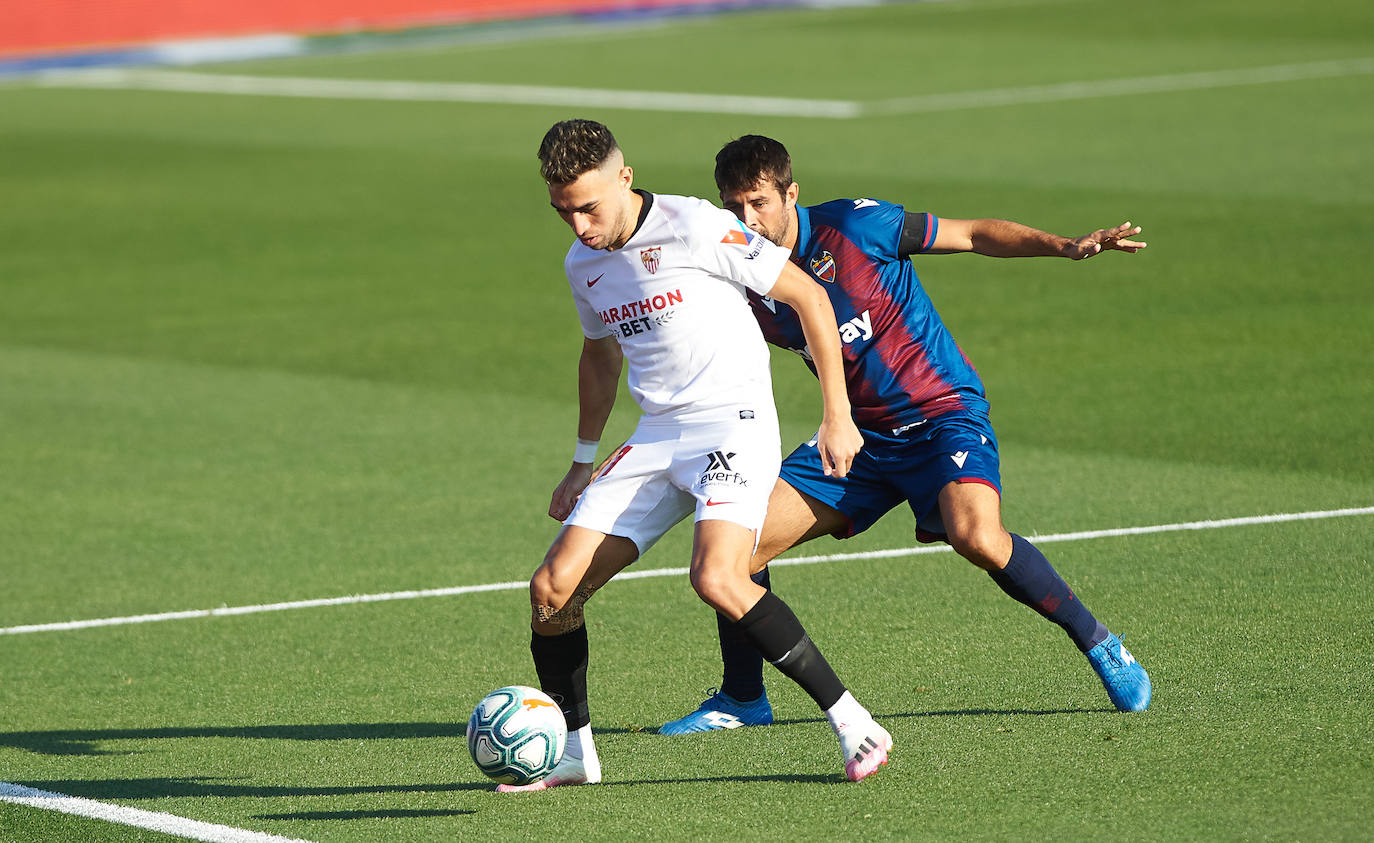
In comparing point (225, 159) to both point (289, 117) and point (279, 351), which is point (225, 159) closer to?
point (289, 117)

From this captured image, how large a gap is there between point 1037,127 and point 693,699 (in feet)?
66.3

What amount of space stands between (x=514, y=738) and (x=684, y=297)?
1.55 metres

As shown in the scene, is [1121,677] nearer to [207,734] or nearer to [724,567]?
[724,567]

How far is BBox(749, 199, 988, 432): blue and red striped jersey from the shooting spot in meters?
7.55

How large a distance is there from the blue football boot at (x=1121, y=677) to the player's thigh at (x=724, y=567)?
1.43 metres

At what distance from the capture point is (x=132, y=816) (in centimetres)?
665

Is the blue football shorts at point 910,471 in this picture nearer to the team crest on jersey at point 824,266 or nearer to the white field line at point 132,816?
the team crest on jersey at point 824,266

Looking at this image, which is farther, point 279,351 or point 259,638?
point 279,351

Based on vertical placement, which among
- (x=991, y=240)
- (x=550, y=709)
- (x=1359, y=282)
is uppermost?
(x=991, y=240)

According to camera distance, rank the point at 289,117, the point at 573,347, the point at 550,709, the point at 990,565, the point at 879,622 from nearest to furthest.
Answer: the point at 550,709
the point at 990,565
the point at 879,622
the point at 573,347
the point at 289,117

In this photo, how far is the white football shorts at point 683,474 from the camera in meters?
6.64

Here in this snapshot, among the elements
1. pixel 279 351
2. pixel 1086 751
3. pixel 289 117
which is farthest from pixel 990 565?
pixel 289 117

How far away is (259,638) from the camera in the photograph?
9.02m

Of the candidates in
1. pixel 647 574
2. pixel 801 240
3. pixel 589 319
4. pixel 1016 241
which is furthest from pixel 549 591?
pixel 647 574
